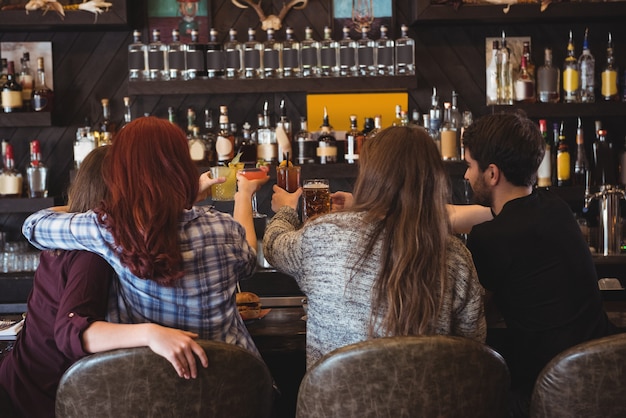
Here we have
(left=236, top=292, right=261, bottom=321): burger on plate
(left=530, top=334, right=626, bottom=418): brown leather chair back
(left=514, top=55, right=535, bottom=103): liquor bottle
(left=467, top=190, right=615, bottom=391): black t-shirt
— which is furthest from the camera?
(left=514, top=55, right=535, bottom=103): liquor bottle

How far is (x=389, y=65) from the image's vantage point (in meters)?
3.78

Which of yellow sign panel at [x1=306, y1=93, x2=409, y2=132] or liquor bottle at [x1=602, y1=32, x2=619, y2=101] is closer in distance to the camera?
liquor bottle at [x1=602, y1=32, x2=619, y2=101]

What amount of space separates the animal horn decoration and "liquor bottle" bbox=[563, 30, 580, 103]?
1.30 m

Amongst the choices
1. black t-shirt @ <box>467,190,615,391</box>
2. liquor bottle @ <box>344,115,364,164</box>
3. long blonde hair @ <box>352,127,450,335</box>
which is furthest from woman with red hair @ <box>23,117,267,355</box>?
liquor bottle @ <box>344,115,364,164</box>

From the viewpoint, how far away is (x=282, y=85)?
3738mm

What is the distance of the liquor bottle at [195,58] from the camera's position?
377cm

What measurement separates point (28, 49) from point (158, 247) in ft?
9.23

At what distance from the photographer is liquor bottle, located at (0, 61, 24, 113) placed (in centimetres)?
385

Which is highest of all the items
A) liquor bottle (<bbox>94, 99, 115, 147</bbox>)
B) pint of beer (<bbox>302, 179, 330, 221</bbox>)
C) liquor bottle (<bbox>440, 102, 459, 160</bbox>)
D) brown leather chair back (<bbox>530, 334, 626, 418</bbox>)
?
liquor bottle (<bbox>94, 99, 115, 147</bbox>)

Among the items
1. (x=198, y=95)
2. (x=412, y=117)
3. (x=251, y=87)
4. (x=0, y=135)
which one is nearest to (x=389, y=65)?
(x=412, y=117)

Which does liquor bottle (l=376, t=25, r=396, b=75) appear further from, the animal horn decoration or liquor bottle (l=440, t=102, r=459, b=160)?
the animal horn decoration

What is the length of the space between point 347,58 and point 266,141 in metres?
0.55

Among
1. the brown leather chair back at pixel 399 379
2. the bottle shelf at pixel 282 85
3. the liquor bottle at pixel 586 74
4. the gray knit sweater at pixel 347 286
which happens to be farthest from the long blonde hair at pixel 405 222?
the liquor bottle at pixel 586 74

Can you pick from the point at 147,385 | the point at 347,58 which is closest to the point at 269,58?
the point at 347,58
